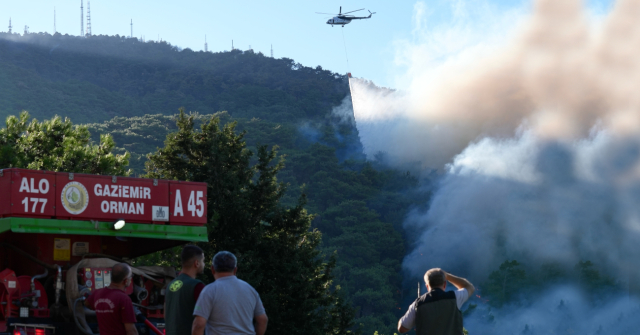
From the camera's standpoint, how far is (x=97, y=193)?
33.2 ft

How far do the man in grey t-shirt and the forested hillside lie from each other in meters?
45.0

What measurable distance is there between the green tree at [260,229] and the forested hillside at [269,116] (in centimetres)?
2216

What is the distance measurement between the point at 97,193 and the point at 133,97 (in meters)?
157

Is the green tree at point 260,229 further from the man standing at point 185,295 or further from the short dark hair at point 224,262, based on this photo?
the short dark hair at point 224,262

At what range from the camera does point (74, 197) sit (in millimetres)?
9930

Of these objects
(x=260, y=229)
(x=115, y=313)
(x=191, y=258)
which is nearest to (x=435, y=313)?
(x=191, y=258)

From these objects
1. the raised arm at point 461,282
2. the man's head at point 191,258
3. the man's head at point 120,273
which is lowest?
the raised arm at point 461,282

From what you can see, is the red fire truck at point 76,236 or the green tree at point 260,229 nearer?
the red fire truck at point 76,236

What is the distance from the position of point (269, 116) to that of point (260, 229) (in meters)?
130

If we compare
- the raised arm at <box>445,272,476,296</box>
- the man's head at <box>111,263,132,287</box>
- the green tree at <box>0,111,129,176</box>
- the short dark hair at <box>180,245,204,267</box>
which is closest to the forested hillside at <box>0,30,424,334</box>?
the green tree at <box>0,111,129,176</box>

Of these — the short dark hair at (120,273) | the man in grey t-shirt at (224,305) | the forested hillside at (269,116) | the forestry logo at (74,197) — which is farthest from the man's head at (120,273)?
the forested hillside at (269,116)

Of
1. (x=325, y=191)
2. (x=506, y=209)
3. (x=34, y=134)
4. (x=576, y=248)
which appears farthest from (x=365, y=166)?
(x=34, y=134)

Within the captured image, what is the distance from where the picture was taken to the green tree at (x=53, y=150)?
94.2 feet

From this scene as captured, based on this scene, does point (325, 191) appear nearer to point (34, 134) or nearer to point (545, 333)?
point (545, 333)
